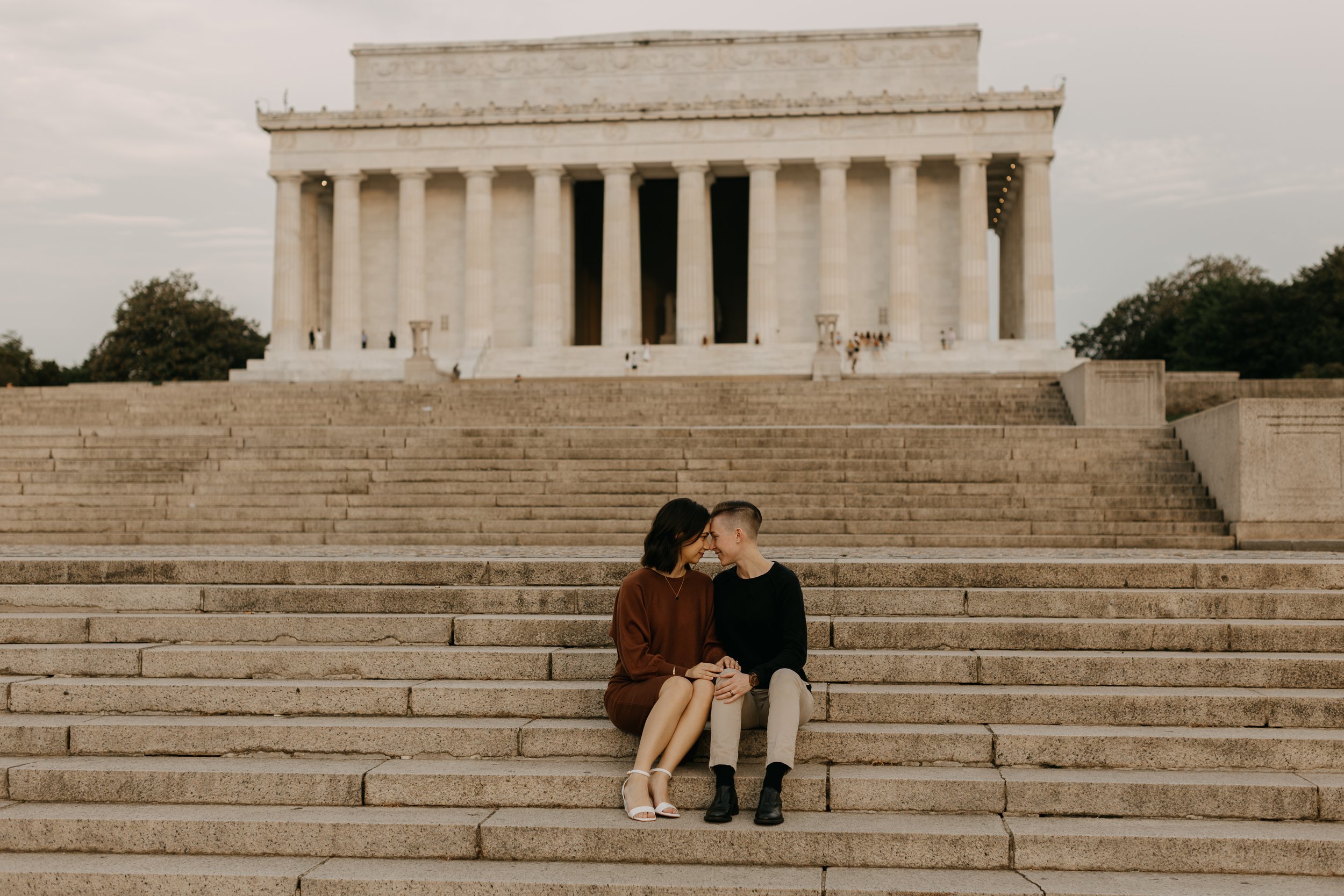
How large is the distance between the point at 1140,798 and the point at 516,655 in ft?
13.8

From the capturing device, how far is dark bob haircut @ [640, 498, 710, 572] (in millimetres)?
7008

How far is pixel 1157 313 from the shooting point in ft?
269

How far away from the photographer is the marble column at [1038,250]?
47906 mm

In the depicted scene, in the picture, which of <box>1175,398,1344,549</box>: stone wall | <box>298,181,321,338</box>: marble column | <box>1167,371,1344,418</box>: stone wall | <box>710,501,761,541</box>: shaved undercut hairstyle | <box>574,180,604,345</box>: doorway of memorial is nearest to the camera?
<box>710,501,761,541</box>: shaved undercut hairstyle

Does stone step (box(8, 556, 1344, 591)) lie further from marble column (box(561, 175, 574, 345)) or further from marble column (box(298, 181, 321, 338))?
marble column (box(298, 181, 321, 338))

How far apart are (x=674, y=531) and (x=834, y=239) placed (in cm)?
4424

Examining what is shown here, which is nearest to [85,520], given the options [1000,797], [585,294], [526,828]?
[526,828]

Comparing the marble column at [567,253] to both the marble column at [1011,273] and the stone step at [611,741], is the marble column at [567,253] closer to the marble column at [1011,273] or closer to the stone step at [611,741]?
the marble column at [1011,273]

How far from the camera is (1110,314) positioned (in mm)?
90312

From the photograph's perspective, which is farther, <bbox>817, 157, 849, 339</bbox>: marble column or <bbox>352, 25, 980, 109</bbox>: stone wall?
<bbox>352, 25, 980, 109</bbox>: stone wall

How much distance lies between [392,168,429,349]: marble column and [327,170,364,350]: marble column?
1853mm

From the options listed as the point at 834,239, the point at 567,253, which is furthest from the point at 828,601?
the point at 567,253

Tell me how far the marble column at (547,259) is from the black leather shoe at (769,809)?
4424cm

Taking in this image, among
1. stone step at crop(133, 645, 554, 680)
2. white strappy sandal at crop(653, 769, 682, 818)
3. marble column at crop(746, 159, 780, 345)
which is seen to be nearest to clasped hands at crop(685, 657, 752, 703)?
white strappy sandal at crop(653, 769, 682, 818)
